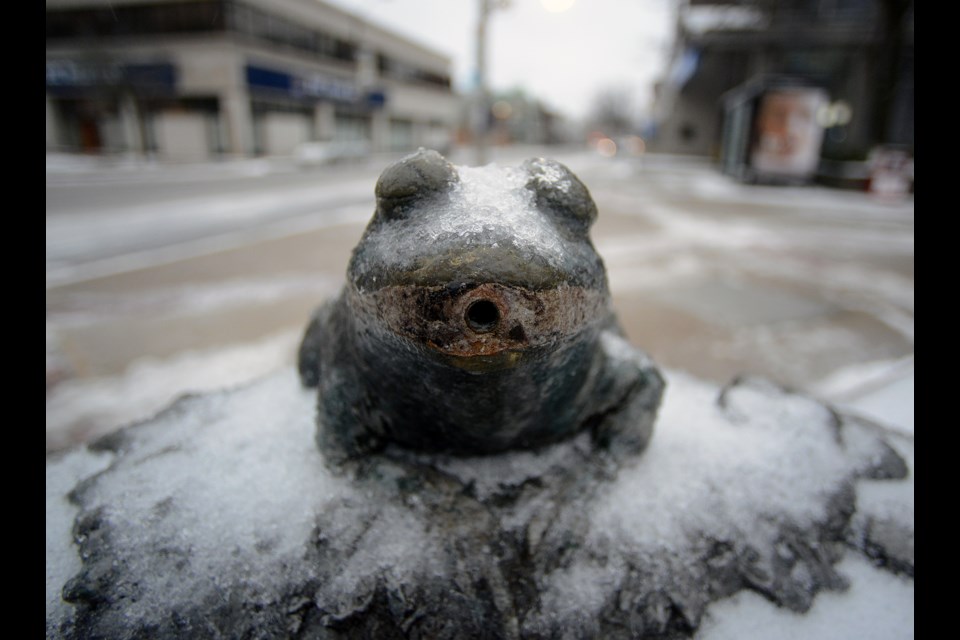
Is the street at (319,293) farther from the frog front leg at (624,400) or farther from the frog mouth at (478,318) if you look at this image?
the frog mouth at (478,318)

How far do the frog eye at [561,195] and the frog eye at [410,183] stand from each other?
0.74ft

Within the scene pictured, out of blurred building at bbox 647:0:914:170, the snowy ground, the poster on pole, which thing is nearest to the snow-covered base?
the snowy ground

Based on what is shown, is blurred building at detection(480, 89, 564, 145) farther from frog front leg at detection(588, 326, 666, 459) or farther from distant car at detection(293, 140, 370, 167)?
frog front leg at detection(588, 326, 666, 459)

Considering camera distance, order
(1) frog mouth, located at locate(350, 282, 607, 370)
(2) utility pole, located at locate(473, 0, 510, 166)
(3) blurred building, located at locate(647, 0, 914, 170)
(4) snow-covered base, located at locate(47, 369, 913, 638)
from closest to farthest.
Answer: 1. (1) frog mouth, located at locate(350, 282, 607, 370)
2. (4) snow-covered base, located at locate(47, 369, 913, 638)
3. (2) utility pole, located at locate(473, 0, 510, 166)
4. (3) blurred building, located at locate(647, 0, 914, 170)

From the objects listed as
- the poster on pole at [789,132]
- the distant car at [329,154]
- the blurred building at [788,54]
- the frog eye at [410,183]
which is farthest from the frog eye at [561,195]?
the distant car at [329,154]

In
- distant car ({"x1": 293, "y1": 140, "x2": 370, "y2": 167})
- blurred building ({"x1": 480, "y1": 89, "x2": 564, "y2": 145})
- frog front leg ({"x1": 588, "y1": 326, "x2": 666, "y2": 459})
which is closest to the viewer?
frog front leg ({"x1": 588, "y1": 326, "x2": 666, "y2": 459})

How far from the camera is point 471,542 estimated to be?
144 centimetres

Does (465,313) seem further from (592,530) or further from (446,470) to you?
(592,530)

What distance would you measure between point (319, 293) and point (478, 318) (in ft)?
12.5

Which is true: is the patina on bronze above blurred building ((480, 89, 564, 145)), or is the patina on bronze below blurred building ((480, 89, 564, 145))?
below

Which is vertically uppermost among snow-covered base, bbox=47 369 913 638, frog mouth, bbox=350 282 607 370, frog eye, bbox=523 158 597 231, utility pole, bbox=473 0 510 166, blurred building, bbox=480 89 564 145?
blurred building, bbox=480 89 564 145

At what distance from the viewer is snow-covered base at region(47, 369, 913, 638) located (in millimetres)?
1313

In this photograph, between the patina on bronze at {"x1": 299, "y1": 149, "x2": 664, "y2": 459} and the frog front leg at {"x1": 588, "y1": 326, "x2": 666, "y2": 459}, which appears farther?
the frog front leg at {"x1": 588, "y1": 326, "x2": 666, "y2": 459}

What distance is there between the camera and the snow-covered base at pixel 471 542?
1313 mm
